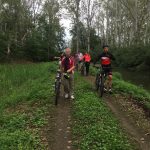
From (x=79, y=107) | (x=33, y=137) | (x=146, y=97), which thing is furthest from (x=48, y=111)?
(x=146, y=97)

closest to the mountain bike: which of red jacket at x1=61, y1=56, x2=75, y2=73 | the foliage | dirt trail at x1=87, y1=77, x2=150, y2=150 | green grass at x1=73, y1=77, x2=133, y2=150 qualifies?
dirt trail at x1=87, y1=77, x2=150, y2=150

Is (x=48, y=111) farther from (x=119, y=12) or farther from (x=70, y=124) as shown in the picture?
(x=119, y=12)

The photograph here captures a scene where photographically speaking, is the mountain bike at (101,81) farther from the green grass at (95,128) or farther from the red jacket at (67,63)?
the red jacket at (67,63)

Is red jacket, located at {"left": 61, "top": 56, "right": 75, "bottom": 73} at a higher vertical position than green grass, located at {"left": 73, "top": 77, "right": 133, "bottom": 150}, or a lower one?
higher

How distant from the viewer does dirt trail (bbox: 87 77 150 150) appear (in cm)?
1012

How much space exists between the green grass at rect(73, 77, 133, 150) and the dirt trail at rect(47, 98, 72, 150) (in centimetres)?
21

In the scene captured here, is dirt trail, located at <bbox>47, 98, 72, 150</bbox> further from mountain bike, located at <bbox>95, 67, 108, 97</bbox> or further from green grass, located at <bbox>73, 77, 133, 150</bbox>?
mountain bike, located at <bbox>95, 67, 108, 97</bbox>

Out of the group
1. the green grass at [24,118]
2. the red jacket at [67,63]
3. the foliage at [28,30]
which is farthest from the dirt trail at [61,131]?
the foliage at [28,30]

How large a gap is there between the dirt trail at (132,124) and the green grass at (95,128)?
0.30m

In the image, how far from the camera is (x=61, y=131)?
34.4 ft

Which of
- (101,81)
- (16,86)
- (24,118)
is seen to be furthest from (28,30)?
(24,118)

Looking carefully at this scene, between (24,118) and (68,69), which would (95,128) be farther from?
(68,69)

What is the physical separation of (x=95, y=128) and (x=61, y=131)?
37.6 inches

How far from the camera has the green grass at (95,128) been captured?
9.30m
